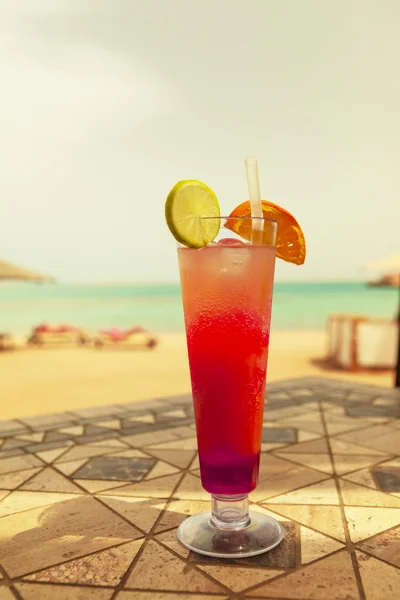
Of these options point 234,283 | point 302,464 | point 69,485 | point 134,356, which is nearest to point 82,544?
point 69,485

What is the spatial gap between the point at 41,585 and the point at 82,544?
0.80 feet

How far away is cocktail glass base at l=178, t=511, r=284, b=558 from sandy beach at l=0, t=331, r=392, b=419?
4.64 meters

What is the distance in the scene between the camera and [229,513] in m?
1.64

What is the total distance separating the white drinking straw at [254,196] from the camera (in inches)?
57.7

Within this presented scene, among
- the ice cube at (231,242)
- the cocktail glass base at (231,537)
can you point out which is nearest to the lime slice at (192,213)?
the ice cube at (231,242)

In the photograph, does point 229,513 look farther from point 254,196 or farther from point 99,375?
point 99,375

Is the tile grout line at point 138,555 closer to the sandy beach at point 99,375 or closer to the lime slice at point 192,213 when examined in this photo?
the lime slice at point 192,213

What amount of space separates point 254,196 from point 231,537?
0.98 metres

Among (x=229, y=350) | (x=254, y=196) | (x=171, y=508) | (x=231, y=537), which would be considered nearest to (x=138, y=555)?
(x=231, y=537)

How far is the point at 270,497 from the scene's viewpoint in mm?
2049

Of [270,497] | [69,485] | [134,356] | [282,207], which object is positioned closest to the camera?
[282,207]

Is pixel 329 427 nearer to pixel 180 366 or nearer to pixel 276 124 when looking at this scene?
pixel 180 366

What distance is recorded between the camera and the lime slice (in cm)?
139

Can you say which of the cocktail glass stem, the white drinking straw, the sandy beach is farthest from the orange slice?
the sandy beach
